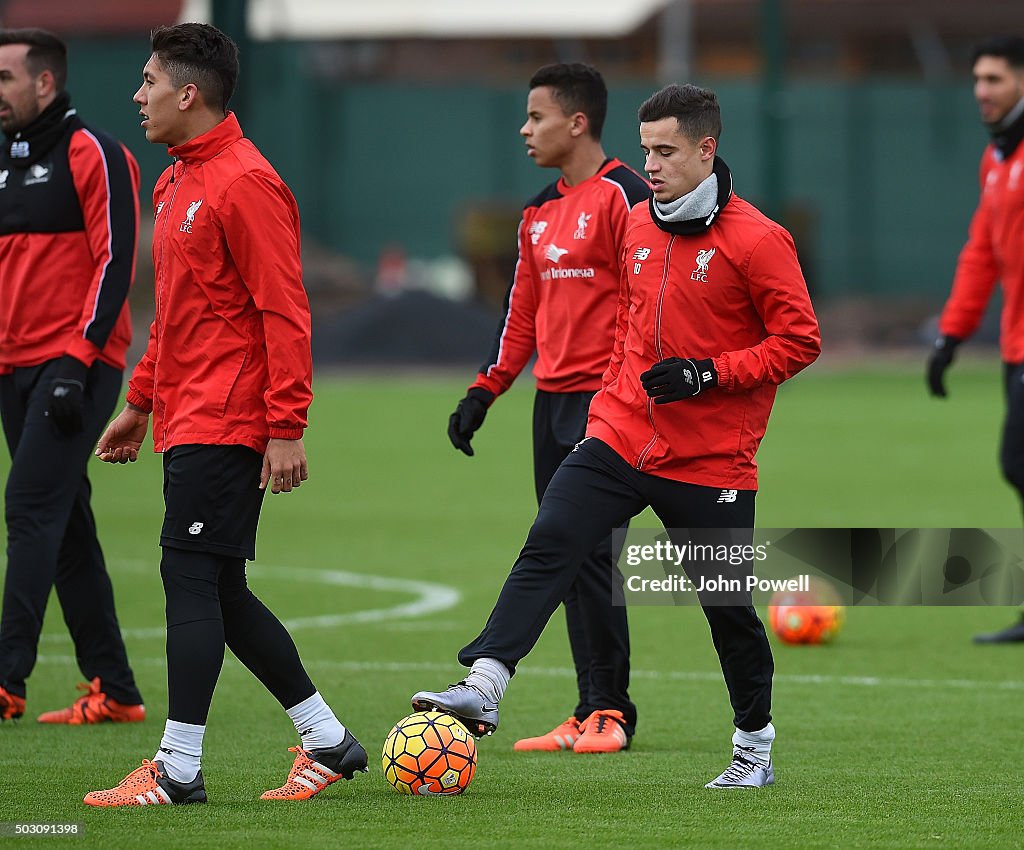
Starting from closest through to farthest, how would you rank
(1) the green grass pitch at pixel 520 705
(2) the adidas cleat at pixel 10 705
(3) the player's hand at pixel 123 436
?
(1) the green grass pitch at pixel 520 705, (3) the player's hand at pixel 123 436, (2) the adidas cleat at pixel 10 705

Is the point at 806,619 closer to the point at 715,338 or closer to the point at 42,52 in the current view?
the point at 715,338

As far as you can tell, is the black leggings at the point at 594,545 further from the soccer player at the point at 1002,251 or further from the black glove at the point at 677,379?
the soccer player at the point at 1002,251

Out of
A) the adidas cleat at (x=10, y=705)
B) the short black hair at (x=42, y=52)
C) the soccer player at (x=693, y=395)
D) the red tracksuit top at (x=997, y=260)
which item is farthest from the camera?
the red tracksuit top at (x=997, y=260)

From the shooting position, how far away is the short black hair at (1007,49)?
958 cm

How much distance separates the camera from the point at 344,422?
72.8 feet

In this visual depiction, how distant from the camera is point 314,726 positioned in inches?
231

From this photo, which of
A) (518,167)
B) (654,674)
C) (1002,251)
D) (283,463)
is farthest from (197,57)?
(518,167)

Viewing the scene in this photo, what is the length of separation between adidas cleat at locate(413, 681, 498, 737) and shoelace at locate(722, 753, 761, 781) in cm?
90

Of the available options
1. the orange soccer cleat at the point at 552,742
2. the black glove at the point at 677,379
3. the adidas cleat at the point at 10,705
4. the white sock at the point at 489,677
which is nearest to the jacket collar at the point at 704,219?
the black glove at the point at 677,379

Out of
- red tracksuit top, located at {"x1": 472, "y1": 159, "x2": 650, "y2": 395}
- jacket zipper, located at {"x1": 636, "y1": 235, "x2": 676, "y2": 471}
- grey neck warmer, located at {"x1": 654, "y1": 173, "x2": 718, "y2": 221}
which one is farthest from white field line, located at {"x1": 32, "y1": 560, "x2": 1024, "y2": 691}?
grey neck warmer, located at {"x1": 654, "y1": 173, "x2": 718, "y2": 221}

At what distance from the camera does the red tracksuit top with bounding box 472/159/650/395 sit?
275 inches

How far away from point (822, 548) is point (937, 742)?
453cm

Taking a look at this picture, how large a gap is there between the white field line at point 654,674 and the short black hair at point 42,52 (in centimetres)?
285

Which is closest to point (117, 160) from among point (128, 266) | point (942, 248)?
point (128, 266)
